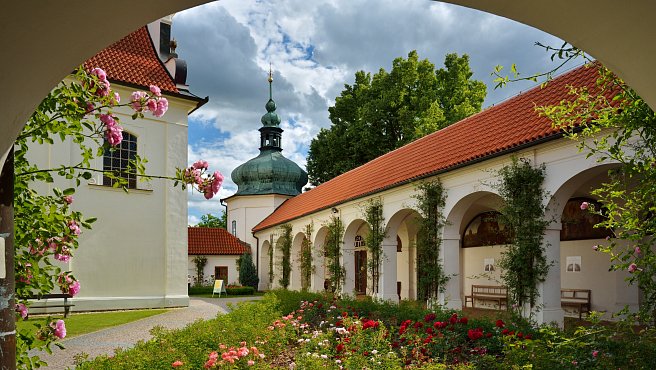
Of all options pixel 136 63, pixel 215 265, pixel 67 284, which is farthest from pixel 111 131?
pixel 215 265

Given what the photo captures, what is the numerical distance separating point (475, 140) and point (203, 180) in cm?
1093

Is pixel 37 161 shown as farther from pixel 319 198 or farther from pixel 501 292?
pixel 501 292

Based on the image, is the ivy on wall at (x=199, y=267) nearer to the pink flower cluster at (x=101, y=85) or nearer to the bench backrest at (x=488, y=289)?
the bench backrest at (x=488, y=289)

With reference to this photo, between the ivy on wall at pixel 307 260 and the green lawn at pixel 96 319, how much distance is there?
26.2 feet

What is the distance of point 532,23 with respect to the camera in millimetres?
2584

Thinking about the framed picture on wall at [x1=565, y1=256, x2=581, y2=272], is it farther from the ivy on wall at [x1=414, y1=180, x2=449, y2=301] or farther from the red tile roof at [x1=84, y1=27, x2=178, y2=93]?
the red tile roof at [x1=84, y1=27, x2=178, y2=93]

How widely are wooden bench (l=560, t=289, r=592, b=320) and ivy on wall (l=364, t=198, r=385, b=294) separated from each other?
5273mm

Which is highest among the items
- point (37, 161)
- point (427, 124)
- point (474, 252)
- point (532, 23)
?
point (427, 124)

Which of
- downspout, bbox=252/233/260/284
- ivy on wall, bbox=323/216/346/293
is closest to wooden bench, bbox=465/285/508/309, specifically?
ivy on wall, bbox=323/216/346/293

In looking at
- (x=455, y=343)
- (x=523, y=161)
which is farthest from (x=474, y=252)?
(x=455, y=343)

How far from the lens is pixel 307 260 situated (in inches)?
984

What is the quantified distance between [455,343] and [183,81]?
16311mm

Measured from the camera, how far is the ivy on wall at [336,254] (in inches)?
802

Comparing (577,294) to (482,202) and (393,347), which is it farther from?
(393,347)
